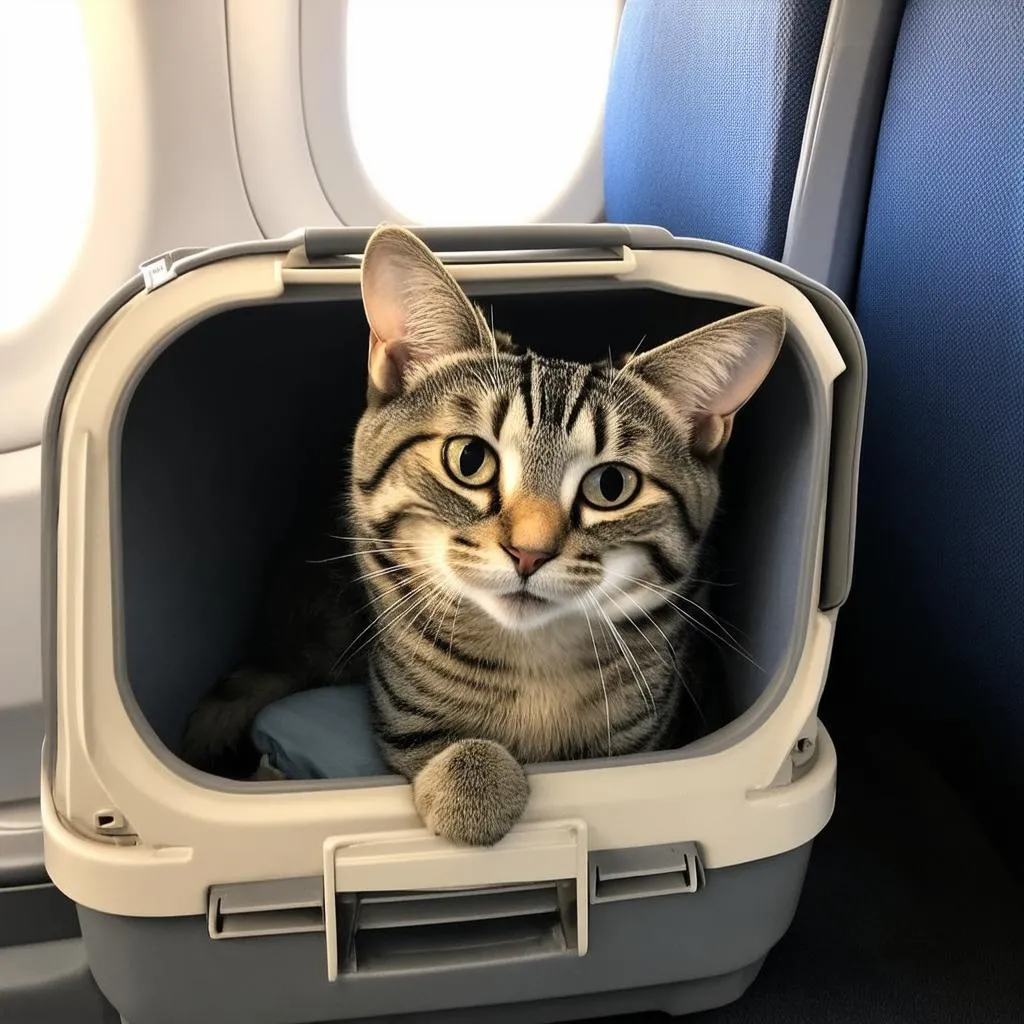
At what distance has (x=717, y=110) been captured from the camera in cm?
112

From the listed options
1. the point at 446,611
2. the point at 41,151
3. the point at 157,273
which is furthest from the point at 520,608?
the point at 41,151

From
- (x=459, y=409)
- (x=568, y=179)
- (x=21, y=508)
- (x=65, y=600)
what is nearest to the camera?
(x=65, y=600)

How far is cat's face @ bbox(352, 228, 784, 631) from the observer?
75 centimetres

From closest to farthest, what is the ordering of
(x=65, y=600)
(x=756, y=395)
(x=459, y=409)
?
(x=65, y=600), (x=459, y=409), (x=756, y=395)

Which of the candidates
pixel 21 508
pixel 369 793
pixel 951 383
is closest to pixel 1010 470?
pixel 951 383

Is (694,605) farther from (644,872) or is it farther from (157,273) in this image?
(157,273)

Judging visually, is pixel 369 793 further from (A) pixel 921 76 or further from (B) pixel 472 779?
(A) pixel 921 76

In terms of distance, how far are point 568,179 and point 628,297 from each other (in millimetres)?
866

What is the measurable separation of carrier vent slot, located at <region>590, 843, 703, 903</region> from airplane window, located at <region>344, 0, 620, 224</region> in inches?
49.1

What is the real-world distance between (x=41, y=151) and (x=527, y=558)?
1.14 m

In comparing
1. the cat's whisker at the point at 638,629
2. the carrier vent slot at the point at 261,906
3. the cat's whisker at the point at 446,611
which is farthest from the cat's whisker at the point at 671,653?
the carrier vent slot at the point at 261,906

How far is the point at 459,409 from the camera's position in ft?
2.67

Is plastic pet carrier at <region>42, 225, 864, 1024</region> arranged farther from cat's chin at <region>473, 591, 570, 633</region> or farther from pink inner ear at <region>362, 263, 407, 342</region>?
cat's chin at <region>473, 591, 570, 633</region>

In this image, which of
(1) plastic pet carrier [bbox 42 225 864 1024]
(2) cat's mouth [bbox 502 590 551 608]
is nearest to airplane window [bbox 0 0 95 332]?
(1) plastic pet carrier [bbox 42 225 864 1024]
